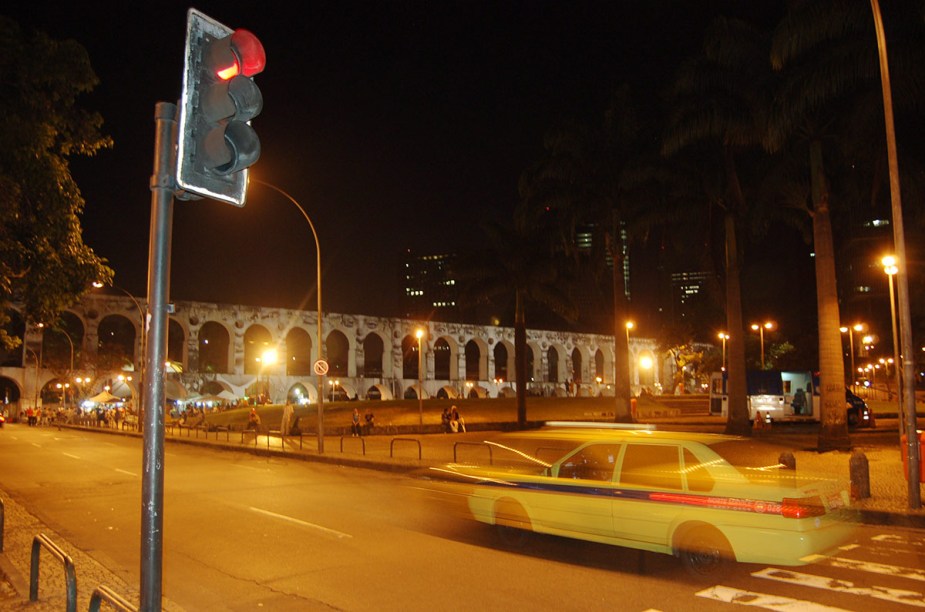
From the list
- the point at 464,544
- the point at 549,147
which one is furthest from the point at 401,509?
the point at 549,147

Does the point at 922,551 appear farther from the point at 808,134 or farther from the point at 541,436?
the point at 808,134

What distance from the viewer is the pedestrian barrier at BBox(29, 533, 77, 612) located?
471 cm

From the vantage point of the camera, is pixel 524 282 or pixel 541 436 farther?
pixel 524 282

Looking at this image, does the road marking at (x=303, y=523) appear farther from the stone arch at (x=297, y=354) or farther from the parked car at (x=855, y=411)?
the stone arch at (x=297, y=354)

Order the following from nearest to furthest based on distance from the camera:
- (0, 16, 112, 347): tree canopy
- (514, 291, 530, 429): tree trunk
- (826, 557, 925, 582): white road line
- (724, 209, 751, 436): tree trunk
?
1. (826, 557, 925, 582): white road line
2. (0, 16, 112, 347): tree canopy
3. (724, 209, 751, 436): tree trunk
4. (514, 291, 530, 429): tree trunk

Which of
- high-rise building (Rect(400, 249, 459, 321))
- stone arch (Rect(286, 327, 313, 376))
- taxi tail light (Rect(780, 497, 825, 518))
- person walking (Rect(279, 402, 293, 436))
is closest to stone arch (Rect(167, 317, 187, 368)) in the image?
person walking (Rect(279, 402, 293, 436))

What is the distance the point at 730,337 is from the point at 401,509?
1707 cm

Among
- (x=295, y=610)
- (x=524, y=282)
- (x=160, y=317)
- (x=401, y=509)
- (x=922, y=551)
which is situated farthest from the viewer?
(x=524, y=282)

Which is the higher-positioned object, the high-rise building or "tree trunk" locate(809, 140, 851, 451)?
the high-rise building

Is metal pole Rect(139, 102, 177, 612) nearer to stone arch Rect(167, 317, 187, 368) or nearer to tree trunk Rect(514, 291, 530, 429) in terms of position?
tree trunk Rect(514, 291, 530, 429)

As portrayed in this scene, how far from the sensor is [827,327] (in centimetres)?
1938

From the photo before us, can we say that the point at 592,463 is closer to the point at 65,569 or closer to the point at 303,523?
the point at 303,523

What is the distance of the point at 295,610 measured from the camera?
6.47 m

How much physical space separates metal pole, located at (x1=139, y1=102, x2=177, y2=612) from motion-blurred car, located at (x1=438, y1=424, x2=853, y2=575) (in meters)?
5.41
